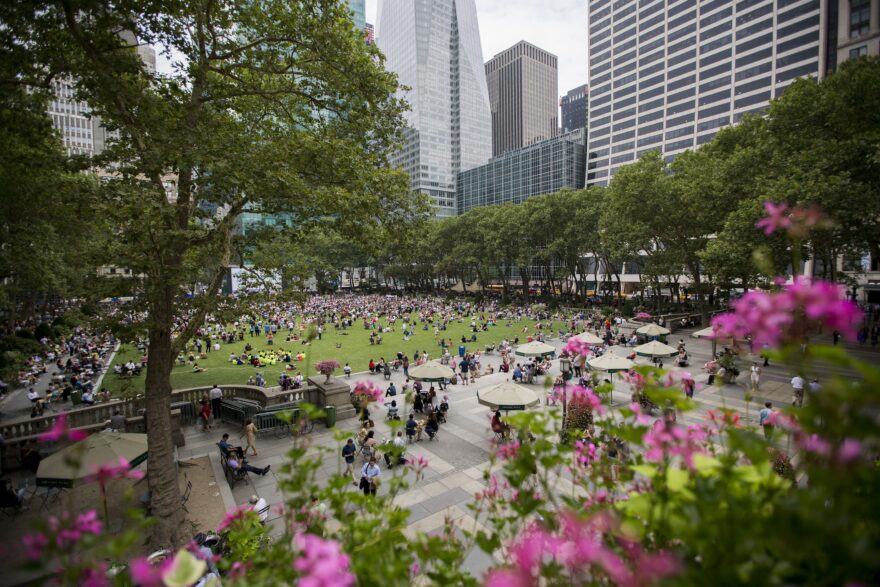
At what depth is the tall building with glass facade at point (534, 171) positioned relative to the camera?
9194 centimetres

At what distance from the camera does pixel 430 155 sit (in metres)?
123

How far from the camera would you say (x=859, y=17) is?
45.1m

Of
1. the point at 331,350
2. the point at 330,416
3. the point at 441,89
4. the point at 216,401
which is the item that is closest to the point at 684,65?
the point at 441,89

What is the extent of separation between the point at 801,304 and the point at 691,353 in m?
28.0

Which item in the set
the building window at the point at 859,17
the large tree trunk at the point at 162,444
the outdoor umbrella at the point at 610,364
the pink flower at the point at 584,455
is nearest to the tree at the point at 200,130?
the large tree trunk at the point at 162,444

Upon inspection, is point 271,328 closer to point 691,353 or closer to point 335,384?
point 335,384

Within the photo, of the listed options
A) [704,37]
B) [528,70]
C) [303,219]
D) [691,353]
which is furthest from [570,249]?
[528,70]

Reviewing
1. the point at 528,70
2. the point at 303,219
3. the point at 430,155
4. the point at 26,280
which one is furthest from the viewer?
the point at 528,70

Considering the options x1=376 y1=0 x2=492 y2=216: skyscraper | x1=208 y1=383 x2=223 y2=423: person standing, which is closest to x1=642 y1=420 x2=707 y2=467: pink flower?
x1=208 y1=383 x2=223 y2=423: person standing

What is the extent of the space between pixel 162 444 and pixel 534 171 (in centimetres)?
9812

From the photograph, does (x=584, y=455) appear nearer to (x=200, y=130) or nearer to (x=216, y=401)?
(x=200, y=130)

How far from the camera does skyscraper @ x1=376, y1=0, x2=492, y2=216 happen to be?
123 metres

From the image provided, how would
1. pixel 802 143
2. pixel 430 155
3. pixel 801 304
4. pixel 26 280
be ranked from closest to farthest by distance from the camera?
pixel 801 304 < pixel 802 143 < pixel 26 280 < pixel 430 155

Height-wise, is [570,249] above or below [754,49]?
below
